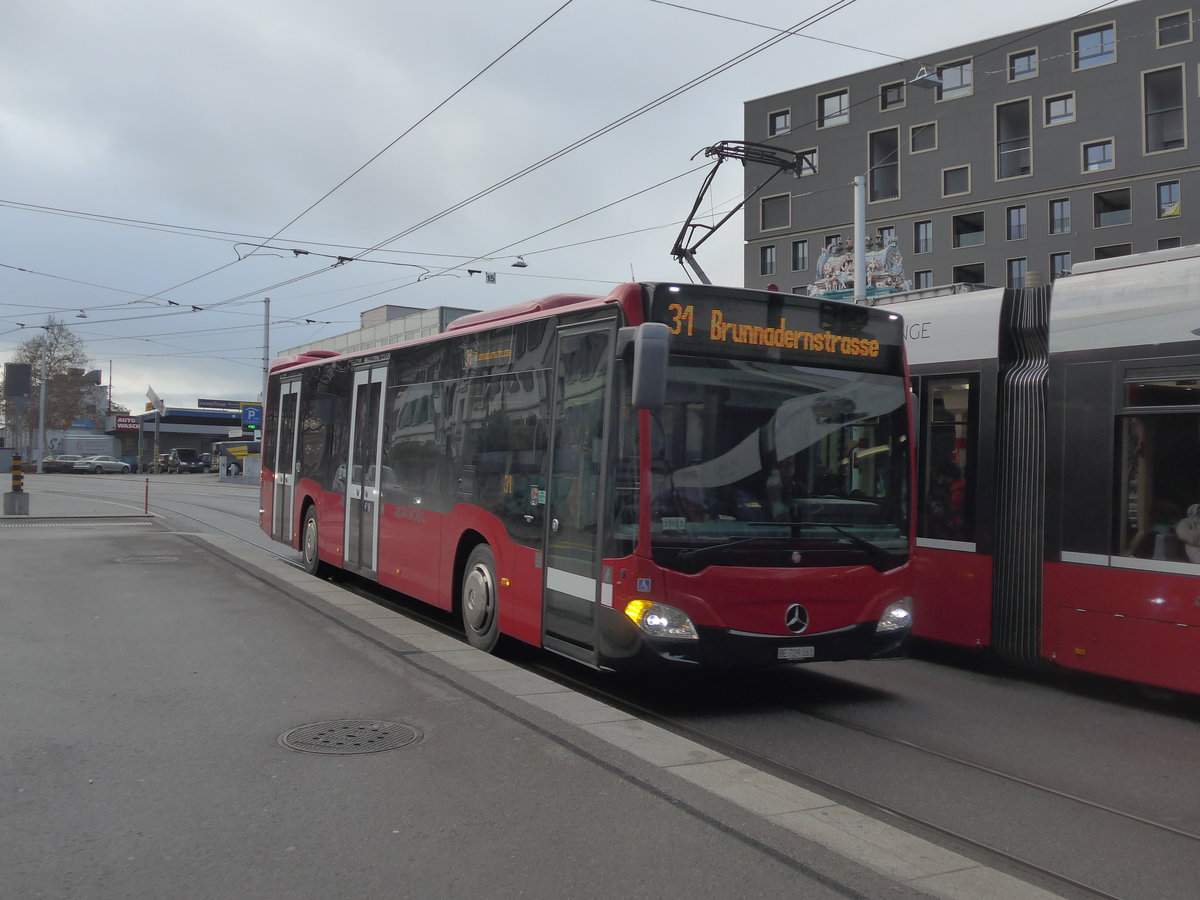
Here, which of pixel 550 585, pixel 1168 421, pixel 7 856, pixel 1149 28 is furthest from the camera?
pixel 1149 28

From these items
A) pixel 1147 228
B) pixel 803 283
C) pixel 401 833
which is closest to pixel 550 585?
pixel 401 833

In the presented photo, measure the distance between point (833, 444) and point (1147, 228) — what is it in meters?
37.8

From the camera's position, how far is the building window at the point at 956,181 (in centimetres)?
4361

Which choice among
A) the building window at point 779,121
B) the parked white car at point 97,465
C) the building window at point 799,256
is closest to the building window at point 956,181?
the building window at point 799,256

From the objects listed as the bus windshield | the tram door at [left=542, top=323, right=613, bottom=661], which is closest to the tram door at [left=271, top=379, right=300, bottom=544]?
the tram door at [left=542, top=323, right=613, bottom=661]

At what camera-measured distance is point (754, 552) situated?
22.3 feet

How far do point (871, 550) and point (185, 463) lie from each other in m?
83.6

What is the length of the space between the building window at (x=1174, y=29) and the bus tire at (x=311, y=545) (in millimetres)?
36847

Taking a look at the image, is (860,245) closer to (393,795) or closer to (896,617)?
(896,617)

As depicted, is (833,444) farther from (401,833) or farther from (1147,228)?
(1147,228)

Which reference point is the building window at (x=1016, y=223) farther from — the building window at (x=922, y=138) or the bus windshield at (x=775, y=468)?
the bus windshield at (x=775, y=468)

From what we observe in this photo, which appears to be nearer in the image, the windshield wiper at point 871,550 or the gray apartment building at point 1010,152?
the windshield wiper at point 871,550

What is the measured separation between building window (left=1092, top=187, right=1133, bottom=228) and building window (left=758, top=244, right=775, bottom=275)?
46.8 feet

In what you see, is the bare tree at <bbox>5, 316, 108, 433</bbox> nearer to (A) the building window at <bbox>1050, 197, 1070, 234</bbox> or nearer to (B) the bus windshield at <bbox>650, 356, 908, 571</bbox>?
(A) the building window at <bbox>1050, 197, 1070, 234</bbox>
